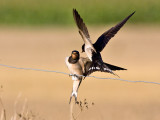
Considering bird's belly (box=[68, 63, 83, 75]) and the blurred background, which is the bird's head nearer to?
bird's belly (box=[68, 63, 83, 75])

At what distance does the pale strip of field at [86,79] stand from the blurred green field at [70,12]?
532cm

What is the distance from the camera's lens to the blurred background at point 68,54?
12.0 meters

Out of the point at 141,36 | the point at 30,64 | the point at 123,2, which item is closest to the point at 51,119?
the point at 30,64

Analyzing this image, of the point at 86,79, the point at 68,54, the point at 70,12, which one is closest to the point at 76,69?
the point at 86,79

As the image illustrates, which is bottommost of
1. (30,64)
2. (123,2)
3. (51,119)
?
(51,119)

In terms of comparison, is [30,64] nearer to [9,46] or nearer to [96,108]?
[9,46]

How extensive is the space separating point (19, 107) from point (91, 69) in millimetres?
5944

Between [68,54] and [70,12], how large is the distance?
12793 millimetres

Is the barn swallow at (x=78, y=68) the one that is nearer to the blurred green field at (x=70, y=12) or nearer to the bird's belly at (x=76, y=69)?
the bird's belly at (x=76, y=69)

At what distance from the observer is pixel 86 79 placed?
15023mm

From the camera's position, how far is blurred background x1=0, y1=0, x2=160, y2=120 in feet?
39.2

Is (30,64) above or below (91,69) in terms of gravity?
above

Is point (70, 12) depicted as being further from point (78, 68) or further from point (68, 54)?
point (78, 68)

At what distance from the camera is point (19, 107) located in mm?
11633
